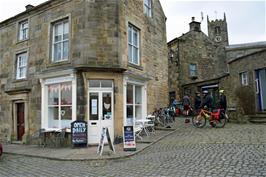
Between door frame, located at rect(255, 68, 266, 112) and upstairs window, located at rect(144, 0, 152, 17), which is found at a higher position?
upstairs window, located at rect(144, 0, 152, 17)

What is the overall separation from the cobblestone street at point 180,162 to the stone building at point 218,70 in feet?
19.8

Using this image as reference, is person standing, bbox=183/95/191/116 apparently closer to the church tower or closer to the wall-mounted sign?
the wall-mounted sign

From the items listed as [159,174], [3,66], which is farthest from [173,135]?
[3,66]

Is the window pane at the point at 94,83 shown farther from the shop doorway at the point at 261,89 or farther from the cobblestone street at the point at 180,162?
the shop doorway at the point at 261,89

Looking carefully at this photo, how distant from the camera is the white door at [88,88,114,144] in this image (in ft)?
40.2

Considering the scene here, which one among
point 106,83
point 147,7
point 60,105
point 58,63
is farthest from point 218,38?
point 60,105

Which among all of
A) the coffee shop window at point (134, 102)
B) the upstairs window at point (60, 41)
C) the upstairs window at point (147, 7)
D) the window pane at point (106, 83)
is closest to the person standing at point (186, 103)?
the coffee shop window at point (134, 102)

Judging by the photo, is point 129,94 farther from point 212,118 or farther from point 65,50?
point 212,118

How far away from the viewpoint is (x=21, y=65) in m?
16.3

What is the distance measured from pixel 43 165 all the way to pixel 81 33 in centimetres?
685

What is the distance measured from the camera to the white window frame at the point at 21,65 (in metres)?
15.9

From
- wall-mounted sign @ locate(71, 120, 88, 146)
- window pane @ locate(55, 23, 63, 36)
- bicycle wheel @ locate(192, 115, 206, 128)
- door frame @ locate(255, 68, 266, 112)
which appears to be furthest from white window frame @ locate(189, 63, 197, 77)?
wall-mounted sign @ locate(71, 120, 88, 146)

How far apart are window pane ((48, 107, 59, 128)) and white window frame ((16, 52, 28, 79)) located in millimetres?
3478

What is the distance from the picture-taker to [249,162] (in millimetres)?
6961
